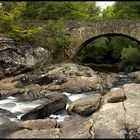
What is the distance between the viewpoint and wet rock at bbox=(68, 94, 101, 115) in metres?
16.2

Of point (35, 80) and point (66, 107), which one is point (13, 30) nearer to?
point (35, 80)

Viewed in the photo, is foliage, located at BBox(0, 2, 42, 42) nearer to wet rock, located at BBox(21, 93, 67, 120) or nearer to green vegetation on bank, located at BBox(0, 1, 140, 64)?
green vegetation on bank, located at BBox(0, 1, 140, 64)

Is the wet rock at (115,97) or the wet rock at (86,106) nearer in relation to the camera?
the wet rock at (86,106)

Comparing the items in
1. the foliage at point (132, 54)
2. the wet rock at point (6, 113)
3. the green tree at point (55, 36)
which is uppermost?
the green tree at point (55, 36)

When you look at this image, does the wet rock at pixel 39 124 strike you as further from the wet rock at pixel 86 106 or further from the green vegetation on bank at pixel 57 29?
the green vegetation on bank at pixel 57 29

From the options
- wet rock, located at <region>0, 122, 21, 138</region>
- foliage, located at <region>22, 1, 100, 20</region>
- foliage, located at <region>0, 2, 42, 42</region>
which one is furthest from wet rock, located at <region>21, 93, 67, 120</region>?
foliage, located at <region>22, 1, 100, 20</region>

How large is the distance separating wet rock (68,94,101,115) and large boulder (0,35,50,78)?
997 centimetres

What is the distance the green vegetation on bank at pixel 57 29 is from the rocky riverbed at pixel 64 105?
9.40 feet

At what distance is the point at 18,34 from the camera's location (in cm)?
2820

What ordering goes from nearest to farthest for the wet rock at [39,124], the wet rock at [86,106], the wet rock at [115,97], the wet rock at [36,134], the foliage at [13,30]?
the wet rock at [36,134], the wet rock at [39,124], the wet rock at [86,106], the wet rock at [115,97], the foliage at [13,30]

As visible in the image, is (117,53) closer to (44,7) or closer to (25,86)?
(44,7)

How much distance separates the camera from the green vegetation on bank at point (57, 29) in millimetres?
28766

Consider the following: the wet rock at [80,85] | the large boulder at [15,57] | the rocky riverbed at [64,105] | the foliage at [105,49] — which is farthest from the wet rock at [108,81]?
the foliage at [105,49]

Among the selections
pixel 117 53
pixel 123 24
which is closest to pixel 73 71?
pixel 123 24
